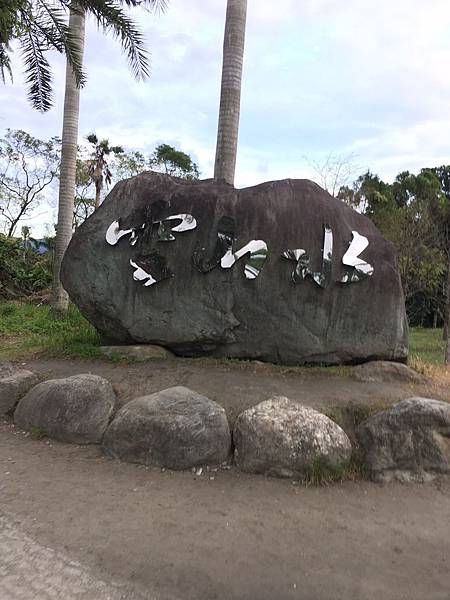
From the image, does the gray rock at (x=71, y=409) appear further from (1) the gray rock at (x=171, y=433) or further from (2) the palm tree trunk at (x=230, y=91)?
(2) the palm tree trunk at (x=230, y=91)

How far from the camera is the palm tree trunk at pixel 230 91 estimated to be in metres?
8.68

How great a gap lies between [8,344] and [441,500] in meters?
7.66

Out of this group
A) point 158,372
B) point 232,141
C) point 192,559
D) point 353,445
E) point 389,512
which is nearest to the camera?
point 192,559

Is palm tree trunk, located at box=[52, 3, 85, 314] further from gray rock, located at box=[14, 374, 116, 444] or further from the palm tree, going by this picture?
the palm tree

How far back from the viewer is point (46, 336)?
9.86 metres

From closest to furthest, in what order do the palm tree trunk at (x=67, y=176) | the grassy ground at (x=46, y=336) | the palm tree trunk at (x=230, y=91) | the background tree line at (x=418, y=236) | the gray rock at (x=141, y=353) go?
the gray rock at (x=141, y=353) < the grassy ground at (x=46, y=336) < the palm tree trunk at (x=230, y=91) < the palm tree trunk at (x=67, y=176) < the background tree line at (x=418, y=236)

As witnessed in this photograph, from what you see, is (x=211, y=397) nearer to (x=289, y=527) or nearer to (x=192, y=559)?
(x=289, y=527)

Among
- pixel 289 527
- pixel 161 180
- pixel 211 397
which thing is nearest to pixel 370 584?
pixel 289 527

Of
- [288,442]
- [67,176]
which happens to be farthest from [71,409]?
[67,176]

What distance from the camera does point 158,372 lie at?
20.6ft

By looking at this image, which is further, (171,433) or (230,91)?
(230,91)

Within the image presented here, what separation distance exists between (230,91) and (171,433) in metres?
6.23

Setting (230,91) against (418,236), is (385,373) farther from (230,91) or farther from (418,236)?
(418,236)

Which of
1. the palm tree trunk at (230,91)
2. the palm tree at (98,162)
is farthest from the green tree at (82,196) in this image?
the palm tree trunk at (230,91)
